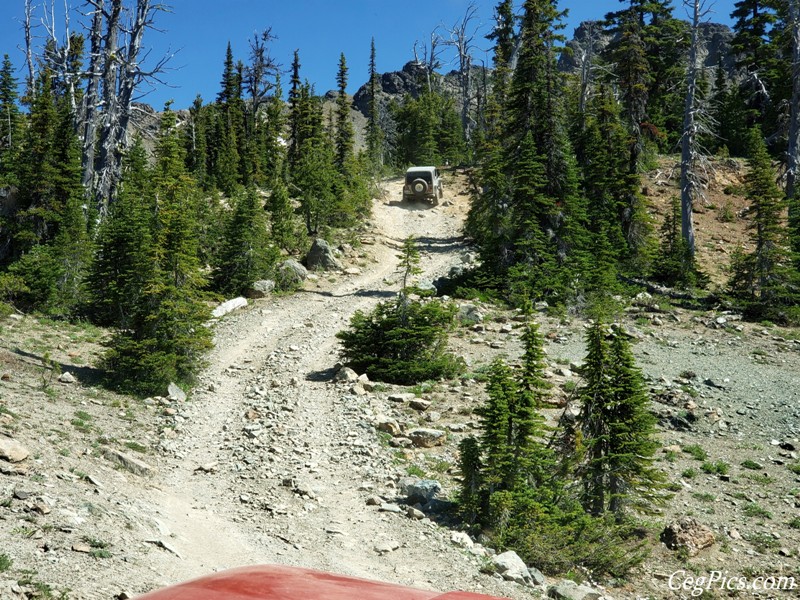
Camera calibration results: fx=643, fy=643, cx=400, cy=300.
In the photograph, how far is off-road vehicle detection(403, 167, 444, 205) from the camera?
46031mm

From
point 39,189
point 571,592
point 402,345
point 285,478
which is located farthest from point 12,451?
point 39,189

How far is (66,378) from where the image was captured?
1451cm

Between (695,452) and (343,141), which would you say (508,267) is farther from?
(343,141)

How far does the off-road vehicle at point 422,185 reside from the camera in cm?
4603

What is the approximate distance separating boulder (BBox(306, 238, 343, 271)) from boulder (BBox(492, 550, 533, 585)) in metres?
21.7

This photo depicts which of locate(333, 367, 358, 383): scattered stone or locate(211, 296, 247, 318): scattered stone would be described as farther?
locate(211, 296, 247, 318): scattered stone

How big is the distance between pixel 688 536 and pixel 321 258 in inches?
855

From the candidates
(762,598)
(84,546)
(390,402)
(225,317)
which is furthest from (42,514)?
(225,317)

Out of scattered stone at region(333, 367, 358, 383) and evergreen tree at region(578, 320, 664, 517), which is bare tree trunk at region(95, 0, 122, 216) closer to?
scattered stone at region(333, 367, 358, 383)

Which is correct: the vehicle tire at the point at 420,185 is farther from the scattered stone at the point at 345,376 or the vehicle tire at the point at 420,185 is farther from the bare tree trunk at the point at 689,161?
the scattered stone at the point at 345,376

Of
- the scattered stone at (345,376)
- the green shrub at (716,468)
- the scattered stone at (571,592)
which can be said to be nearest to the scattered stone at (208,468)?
the scattered stone at (345,376)

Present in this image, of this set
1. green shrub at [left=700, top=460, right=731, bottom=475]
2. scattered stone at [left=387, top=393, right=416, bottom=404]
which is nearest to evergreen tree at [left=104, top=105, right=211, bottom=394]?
scattered stone at [left=387, top=393, right=416, bottom=404]

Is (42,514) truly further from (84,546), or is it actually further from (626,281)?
(626,281)

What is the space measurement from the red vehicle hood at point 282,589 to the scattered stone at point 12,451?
24.6 ft
